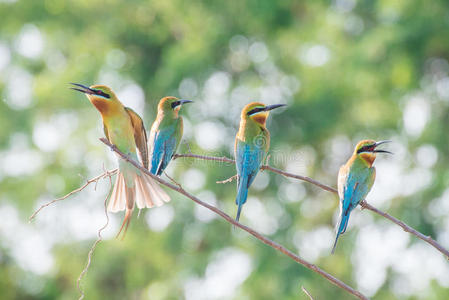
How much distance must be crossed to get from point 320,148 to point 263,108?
20.5 feet

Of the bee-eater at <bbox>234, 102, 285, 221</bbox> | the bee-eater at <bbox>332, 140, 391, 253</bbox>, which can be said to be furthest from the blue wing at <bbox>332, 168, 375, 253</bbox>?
the bee-eater at <bbox>234, 102, 285, 221</bbox>

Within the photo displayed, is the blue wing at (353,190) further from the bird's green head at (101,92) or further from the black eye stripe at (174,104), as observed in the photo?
the bird's green head at (101,92)

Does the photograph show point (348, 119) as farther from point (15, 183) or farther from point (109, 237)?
point (15, 183)

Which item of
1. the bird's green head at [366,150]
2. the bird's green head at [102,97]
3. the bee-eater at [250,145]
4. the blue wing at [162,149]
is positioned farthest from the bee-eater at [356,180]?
the bird's green head at [102,97]

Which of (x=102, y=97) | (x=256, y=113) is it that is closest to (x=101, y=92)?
(x=102, y=97)

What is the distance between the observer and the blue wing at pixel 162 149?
2848mm

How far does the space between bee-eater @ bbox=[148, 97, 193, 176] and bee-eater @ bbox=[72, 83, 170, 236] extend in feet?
0.27

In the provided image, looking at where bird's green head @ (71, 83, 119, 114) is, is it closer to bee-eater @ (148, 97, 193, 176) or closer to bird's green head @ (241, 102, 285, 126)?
bee-eater @ (148, 97, 193, 176)

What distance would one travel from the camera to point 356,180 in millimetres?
3150

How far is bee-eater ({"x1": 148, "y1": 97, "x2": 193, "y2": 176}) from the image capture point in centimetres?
288

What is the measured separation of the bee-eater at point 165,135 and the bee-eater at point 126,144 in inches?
3.2

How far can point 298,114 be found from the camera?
7.89 m

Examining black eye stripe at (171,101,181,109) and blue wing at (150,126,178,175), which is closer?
blue wing at (150,126,178,175)

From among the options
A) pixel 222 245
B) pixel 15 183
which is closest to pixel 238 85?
pixel 222 245
